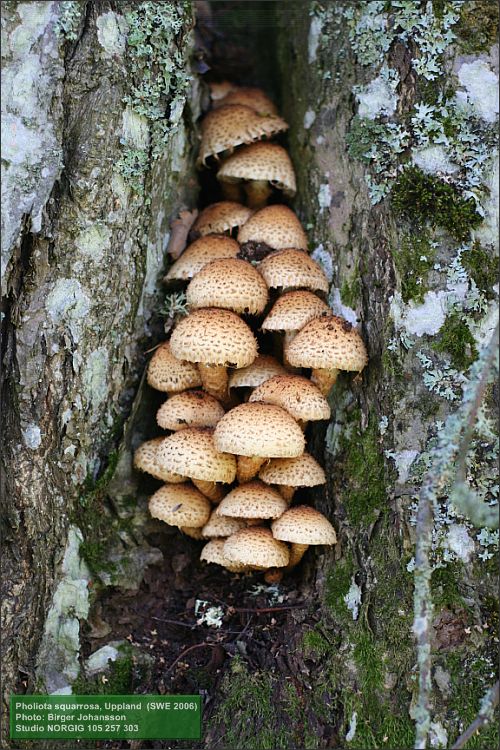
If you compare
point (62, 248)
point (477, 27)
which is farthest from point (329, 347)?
point (477, 27)

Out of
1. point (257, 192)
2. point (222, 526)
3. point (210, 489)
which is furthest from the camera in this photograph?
point (257, 192)

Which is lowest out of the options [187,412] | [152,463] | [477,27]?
[152,463]

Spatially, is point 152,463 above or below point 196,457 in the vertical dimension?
below

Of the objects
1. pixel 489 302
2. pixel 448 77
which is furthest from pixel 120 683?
pixel 448 77

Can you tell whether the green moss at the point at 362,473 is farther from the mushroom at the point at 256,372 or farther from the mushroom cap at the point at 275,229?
the mushroom cap at the point at 275,229

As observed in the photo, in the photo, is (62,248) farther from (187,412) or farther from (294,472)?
(294,472)

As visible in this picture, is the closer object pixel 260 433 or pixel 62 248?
pixel 260 433
